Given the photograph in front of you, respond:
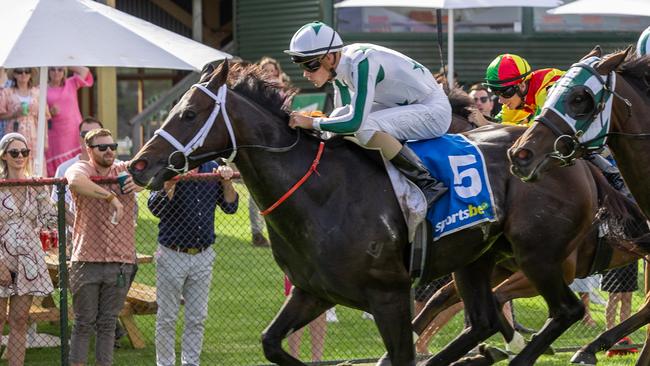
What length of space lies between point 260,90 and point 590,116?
187 cm

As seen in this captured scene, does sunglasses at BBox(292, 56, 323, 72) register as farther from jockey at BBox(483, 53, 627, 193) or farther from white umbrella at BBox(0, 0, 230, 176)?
white umbrella at BBox(0, 0, 230, 176)

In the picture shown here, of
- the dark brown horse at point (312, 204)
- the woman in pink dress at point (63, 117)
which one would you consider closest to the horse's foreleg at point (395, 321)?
the dark brown horse at point (312, 204)

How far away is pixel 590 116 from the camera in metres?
6.16

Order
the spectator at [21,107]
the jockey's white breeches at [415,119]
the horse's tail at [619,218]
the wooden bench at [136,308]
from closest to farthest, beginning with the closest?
the jockey's white breeches at [415,119]
the horse's tail at [619,218]
the wooden bench at [136,308]
the spectator at [21,107]

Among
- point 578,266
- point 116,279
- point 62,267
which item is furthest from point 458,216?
point 62,267

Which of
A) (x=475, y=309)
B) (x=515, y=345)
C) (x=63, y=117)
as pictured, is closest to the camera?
(x=475, y=309)

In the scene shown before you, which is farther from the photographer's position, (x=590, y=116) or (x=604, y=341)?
(x=604, y=341)

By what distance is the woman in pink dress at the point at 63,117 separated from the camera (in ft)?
43.4

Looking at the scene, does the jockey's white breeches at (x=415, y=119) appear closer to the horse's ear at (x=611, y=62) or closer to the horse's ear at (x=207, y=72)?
the horse's ear at (x=207, y=72)

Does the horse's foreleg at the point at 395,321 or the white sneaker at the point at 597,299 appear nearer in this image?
the horse's foreleg at the point at 395,321

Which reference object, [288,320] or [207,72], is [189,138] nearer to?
[207,72]

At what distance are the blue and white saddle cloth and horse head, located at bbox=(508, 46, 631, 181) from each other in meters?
0.94

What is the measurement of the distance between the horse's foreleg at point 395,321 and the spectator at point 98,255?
228 centimetres

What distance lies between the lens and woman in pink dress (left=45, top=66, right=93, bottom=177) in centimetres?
1323
